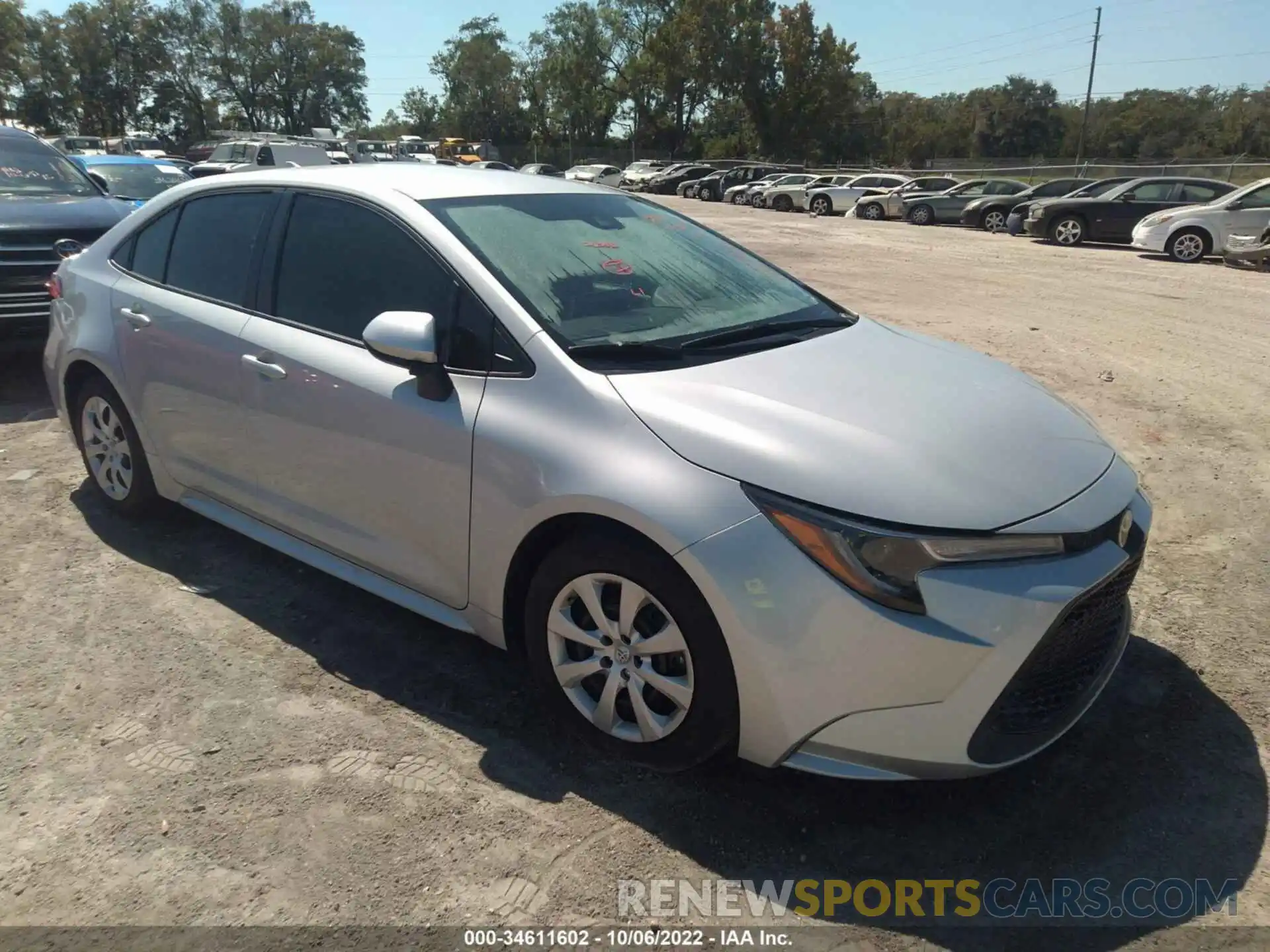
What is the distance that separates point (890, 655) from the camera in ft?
7.28

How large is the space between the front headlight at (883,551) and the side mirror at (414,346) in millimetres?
1256

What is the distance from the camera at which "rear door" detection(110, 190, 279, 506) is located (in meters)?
3.65

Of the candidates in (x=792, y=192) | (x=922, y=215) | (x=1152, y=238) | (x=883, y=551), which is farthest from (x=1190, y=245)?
(x=792, y=192)

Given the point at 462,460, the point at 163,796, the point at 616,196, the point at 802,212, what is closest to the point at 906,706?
the point at 462,460

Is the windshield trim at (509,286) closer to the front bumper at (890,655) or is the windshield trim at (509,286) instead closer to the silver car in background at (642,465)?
the silver car in background at (642,465)

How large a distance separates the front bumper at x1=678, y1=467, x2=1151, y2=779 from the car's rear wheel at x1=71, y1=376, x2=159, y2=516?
10.3 ft

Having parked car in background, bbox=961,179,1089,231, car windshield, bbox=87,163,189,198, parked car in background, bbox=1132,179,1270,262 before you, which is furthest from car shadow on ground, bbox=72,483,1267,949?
parked car in background, bbox=961,179,1089,231

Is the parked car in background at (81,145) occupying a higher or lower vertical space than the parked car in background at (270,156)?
higher

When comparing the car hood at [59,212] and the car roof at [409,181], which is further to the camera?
the car hood at [59,212]

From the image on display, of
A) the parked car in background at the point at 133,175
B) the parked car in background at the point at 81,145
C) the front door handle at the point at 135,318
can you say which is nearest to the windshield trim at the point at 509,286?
the front door handle at the point at 135,318

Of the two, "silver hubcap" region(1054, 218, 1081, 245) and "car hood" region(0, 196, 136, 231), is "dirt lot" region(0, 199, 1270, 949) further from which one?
"silver hubcap" region(1054, 218, 1081, 245)

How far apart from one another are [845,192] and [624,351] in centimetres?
3062

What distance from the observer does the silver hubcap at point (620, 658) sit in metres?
2.52

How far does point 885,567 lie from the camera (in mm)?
2240
